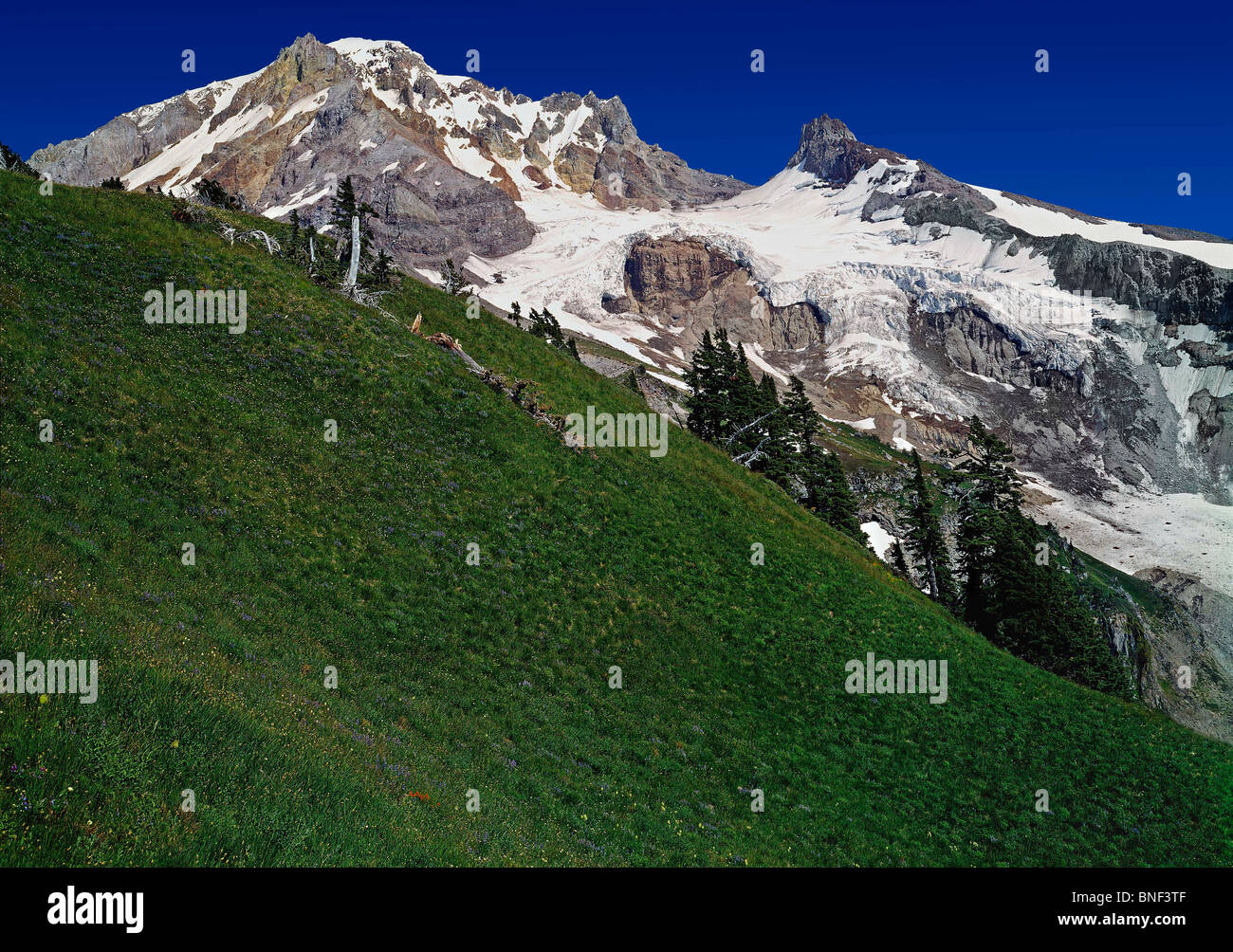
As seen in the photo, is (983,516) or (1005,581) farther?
(983,516)

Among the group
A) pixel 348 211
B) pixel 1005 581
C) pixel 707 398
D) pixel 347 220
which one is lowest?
pixel 1005 581

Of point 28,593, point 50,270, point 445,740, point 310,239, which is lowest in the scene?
point 445,740

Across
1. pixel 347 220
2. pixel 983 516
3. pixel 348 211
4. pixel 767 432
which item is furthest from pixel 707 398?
pixel 348 211

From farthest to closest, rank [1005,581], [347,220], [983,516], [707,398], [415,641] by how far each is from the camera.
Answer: [707,398], [983,516], [1005,581], [347,220], [415,641]

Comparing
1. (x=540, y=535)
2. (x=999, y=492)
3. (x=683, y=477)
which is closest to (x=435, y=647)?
(x=540, y=535)

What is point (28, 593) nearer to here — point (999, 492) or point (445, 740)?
point (445, 740)

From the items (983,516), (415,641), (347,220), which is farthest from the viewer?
(983,516)

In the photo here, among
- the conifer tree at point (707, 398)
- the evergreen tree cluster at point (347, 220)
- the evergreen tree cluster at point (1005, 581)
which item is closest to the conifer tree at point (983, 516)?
the evergreen tree cluster at point (1005, 581)

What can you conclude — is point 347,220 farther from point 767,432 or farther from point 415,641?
point 767,432
